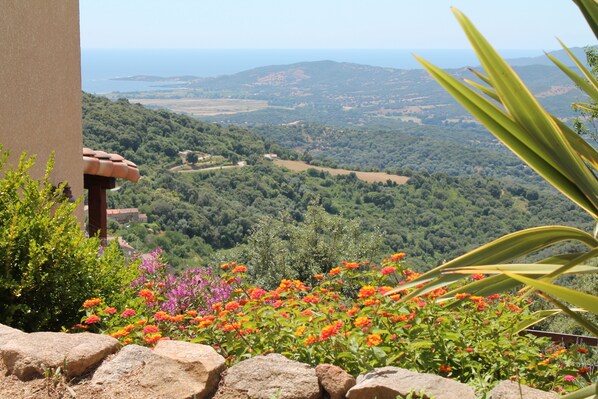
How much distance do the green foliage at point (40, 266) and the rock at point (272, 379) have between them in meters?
1.10

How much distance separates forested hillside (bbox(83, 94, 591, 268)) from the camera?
21.1 meters

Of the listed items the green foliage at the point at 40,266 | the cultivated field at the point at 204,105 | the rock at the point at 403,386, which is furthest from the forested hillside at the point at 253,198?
the cultivated field at the point at 204,105

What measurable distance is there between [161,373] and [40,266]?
100cm

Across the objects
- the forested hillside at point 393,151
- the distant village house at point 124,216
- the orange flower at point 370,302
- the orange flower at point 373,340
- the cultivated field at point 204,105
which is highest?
the orange flower at point 370,302

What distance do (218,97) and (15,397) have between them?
17506 cm

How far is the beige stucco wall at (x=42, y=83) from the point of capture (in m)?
5.27

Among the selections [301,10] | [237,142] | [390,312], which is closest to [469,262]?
[390,312]

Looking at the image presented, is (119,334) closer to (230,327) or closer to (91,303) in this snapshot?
(91,303)

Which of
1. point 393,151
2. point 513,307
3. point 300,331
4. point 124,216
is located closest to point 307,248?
point 513,307

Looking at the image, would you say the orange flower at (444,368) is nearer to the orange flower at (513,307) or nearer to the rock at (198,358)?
the orange flower at (513,307)

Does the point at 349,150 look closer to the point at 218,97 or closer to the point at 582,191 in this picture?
the point at 582,191

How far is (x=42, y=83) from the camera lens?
19.9 feet

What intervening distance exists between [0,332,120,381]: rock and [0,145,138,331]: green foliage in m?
0.47

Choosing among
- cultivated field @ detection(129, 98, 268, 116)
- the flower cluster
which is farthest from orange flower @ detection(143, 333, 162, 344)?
cultivated field @ detection(129, 98, 268, 116)
